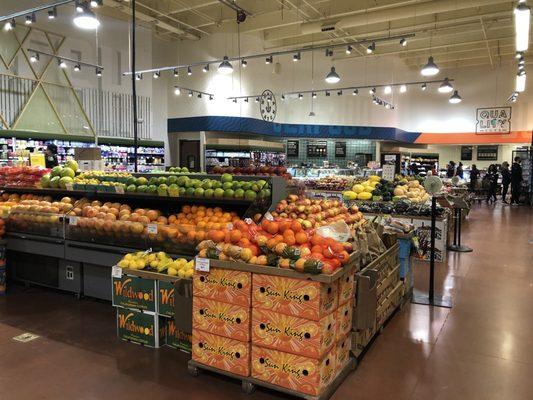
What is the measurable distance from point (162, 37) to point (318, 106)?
6878 mm

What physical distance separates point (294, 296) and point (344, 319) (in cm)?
57

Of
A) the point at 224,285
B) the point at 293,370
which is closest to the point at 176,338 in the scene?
the point at 224,285

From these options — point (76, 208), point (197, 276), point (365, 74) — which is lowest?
point (197, 276)

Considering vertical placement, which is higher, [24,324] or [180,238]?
[180,238]

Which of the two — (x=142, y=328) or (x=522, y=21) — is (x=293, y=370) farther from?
(x=522, y=21)

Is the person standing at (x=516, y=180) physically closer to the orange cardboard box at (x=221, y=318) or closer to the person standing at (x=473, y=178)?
the person standing at (x=473, y=178)

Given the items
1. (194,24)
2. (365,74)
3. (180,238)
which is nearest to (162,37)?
(194,24)

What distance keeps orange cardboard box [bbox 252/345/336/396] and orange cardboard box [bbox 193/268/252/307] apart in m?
0.35

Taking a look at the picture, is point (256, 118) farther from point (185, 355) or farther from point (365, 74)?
point (185, 355)

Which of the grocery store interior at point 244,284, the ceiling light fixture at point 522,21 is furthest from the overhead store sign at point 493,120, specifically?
the ceiling light fixture at point 522,21

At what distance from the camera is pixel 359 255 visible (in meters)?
3.28

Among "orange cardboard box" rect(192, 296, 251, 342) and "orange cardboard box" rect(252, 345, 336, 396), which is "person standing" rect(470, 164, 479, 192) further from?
"orange cardboard box" rect(192, 296, 251, 342)

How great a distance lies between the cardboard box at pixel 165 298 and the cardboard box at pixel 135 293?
4 centimetres

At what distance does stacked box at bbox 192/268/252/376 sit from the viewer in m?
2.94
